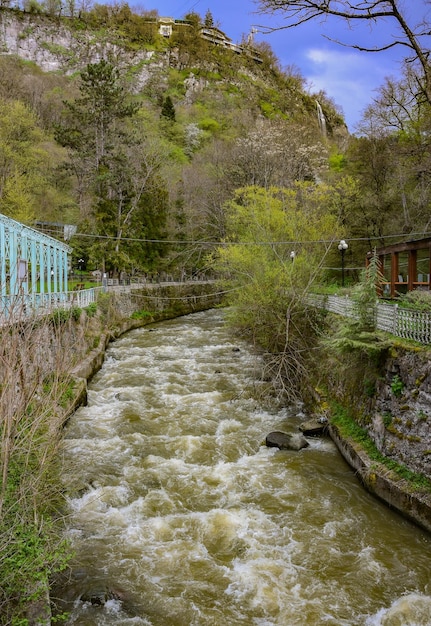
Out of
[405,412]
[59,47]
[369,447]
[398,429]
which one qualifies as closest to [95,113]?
[369,447]

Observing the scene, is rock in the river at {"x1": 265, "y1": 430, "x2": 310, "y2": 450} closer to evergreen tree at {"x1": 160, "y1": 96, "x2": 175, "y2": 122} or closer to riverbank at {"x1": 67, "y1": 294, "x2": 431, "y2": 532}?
riverbank at {"x1": 67, "y1": 294, "x2": 431, "y2": 532}

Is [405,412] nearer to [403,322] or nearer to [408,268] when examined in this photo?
[403,322]

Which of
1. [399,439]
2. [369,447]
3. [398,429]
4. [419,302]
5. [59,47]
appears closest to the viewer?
[399,439]

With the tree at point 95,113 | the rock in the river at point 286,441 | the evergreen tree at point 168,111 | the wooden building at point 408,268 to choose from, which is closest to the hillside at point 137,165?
the tree at point 95,113

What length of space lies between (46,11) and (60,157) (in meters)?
71.5

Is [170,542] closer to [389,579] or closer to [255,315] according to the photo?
[389,579]

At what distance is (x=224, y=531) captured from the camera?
728 cm

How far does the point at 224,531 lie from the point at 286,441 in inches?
145

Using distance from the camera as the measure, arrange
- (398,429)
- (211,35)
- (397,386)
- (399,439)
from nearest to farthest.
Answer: (399,439) < (398,429) < (397,386) < (211,35)

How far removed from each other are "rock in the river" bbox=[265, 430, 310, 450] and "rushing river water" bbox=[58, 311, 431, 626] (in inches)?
7.2

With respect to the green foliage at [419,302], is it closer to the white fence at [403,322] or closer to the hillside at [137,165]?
the white fence at [403,322]

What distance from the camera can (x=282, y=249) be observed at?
20344mm

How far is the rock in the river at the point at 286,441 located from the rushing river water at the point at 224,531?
184 millimetres

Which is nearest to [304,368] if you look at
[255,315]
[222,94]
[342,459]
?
[255,315]
